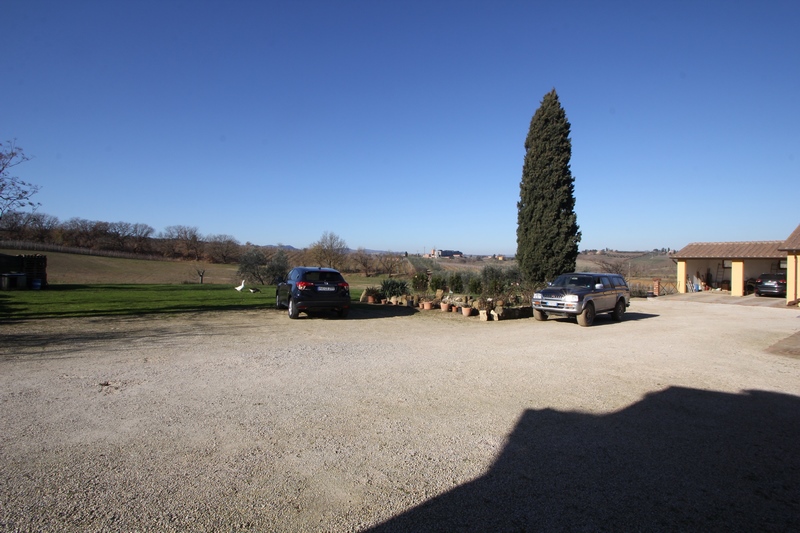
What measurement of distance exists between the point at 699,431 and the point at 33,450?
6.75 meters

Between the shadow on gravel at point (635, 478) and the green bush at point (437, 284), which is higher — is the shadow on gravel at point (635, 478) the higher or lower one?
the lower one

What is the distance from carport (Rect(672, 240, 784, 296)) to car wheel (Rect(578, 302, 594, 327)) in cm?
2230

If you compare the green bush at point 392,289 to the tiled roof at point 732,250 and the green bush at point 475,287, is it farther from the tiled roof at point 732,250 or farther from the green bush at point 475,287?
the tiled roof at point 732,250

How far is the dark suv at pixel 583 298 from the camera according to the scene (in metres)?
13.6

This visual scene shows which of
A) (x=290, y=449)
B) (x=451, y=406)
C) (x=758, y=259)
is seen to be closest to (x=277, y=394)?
(x=290, y=449)

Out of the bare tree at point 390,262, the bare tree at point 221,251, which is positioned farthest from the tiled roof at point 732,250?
the bare tree at point 221,251

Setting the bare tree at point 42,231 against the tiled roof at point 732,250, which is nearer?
the tiled roof at point 732,250

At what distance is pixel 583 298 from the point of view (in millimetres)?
13578

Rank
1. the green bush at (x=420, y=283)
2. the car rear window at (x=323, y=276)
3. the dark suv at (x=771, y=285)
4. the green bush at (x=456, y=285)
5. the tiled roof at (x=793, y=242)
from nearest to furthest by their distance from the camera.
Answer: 1. the car rear window at (x=323, y=276)
2. the green bush at (x=456, y=285)
3. the green bush at (x=420, y=283)
4. the tiled roof at (x=793, y=242)
5. the dark suv at (x=771, y=285)

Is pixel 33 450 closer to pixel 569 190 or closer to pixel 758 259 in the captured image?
pixel 569 190

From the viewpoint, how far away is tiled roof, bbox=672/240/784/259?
29109 millimetres

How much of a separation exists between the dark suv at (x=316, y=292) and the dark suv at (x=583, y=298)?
6.37 metres

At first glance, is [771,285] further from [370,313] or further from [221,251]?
[221,251]

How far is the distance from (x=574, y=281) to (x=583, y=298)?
141 centimetres
